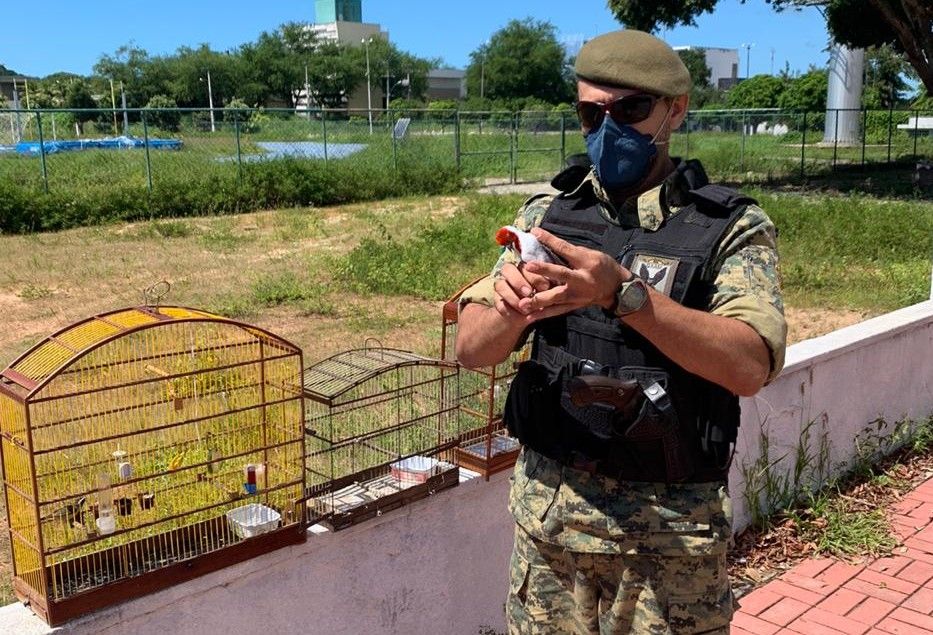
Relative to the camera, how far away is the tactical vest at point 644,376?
65.4 inches

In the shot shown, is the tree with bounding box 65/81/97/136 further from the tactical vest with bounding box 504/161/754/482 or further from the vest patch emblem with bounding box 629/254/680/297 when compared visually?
the vest patch emblem with bounding box 629/254/680/297

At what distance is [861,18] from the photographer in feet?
65.4

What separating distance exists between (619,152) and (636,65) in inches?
6.6

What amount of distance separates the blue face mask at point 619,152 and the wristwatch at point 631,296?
381mm

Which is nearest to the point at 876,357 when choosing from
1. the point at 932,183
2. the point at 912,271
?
the point at 912,271

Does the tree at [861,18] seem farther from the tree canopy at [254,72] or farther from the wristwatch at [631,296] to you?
the tree canopy at [254,72]

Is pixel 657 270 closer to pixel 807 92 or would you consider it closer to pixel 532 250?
pixel 532 250

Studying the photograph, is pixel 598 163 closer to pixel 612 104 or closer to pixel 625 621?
pixel 612 104

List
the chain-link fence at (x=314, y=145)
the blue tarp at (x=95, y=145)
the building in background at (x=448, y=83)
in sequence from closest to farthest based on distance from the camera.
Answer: the chain-link fence at (x=314, y=145), the blue tarp at (x=95, y=145), the building in background at (x=448, y=83)

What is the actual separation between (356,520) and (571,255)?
1.27 metres

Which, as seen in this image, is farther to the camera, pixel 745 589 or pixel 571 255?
pixel 745 589

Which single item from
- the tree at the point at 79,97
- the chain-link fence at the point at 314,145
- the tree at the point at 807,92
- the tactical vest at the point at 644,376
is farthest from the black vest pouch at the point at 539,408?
the tree at the point at 79,97

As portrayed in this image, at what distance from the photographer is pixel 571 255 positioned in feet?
4.66

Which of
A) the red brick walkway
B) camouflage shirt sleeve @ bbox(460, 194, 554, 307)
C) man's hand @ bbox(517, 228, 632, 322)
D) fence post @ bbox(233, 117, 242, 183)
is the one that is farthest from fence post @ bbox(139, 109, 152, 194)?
man's hand @ bbox(517, 228, 632, 322)
